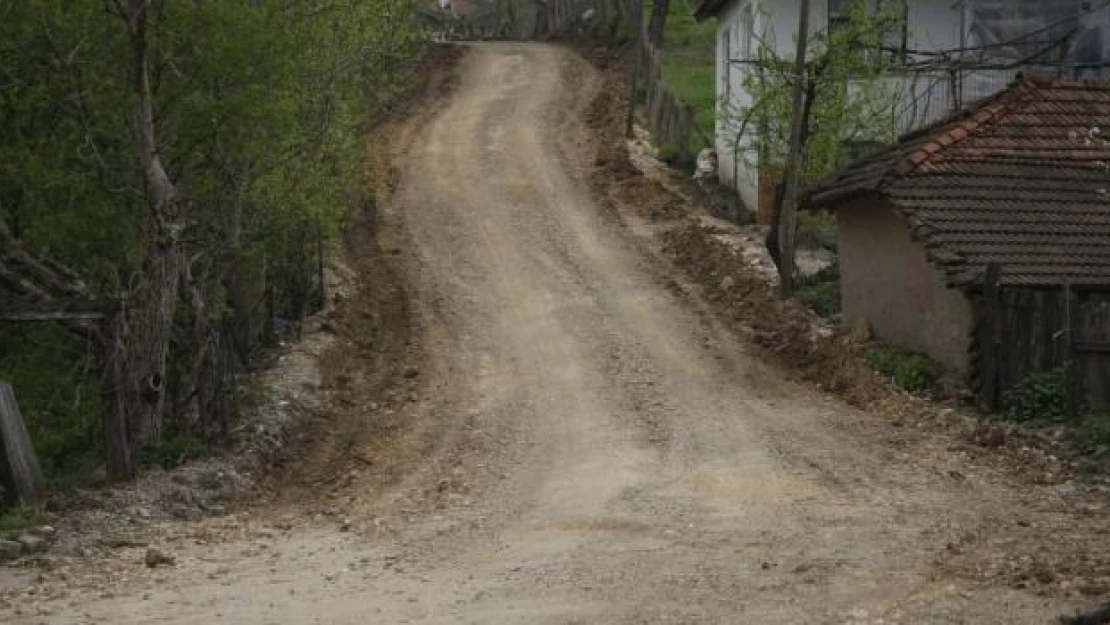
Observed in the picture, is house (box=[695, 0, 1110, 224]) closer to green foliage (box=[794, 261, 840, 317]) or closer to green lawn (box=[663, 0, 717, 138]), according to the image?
green foliage (box=[794, 261, 840, 317])

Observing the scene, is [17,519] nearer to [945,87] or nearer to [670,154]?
[945,87]

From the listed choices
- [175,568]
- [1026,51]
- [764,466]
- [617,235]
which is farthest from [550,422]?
[1026,51]

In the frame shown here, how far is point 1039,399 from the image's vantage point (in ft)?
58.4

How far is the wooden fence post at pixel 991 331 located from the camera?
59.5 feet

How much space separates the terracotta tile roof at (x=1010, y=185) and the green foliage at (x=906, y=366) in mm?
1401

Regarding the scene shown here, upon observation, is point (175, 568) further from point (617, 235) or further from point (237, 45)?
point (617, 235)

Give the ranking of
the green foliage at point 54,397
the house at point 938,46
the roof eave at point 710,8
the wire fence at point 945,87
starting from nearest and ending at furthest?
the green foliage at point 54,397
the house at point 938,46
the wire fence at point 945,87
the roof eave at point 710,8

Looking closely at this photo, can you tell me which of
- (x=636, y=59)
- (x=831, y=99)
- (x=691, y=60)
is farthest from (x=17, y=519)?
(x=691, y=60)

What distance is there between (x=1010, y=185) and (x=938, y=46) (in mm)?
9961

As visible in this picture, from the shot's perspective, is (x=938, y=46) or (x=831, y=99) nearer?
(x=831, y=99)

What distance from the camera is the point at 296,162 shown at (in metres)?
20.0

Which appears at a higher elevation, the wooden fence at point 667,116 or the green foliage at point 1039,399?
the wooden fence at point 667,116

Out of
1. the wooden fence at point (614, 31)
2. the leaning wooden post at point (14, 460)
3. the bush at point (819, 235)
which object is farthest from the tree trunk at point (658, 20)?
the leaning wooden post at point (14, 460)

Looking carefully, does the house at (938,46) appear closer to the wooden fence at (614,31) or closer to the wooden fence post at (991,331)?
the wooden fence at (614,31)
